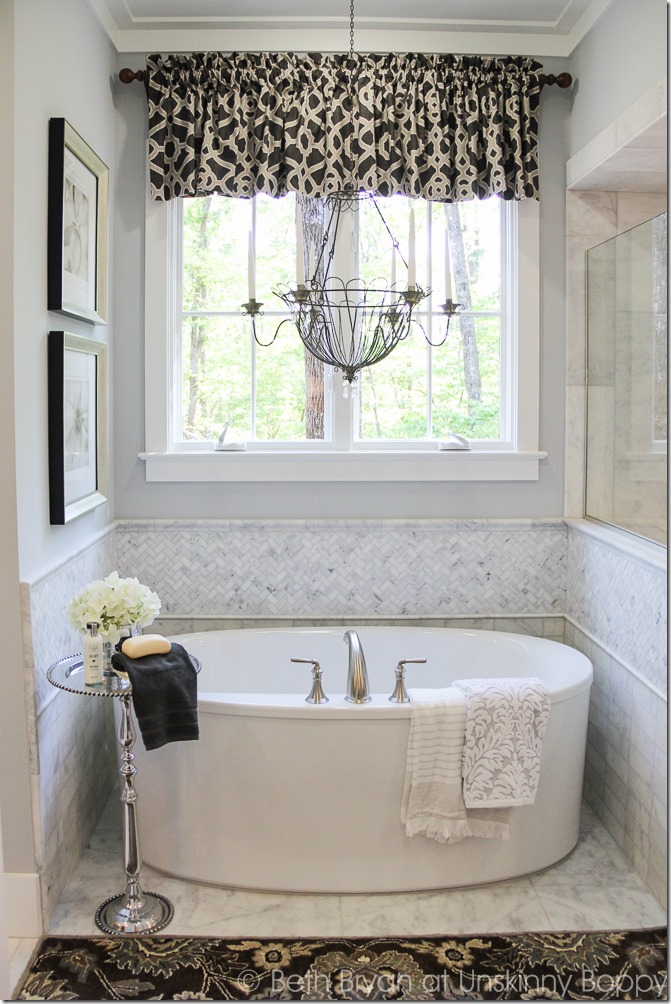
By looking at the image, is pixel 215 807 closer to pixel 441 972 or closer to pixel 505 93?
pixel 441 972

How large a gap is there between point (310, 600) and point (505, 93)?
2.08m

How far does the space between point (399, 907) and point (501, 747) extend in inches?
21.6

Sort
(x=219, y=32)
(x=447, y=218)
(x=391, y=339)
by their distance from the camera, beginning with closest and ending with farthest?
(x=391, y=339) → (x=219, y=32) → (x=447, y=218)

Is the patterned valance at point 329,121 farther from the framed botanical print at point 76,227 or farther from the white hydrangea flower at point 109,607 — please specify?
the white hydrangea flower at point 109,607

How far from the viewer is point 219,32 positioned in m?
3.26

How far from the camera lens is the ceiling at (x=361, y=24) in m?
3.10

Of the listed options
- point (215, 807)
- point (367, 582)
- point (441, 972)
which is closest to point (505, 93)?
point (367, 582)

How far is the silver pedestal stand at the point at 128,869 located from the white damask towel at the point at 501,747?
37.0 inches

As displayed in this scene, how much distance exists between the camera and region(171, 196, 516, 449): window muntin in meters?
3.47

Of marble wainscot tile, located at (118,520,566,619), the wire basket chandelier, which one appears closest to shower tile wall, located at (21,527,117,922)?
marble wainscot tile, located at (118,520,566,619)

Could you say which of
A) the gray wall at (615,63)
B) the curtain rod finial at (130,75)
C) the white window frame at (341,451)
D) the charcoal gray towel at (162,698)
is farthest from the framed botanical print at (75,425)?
the gray wall at (615,63)

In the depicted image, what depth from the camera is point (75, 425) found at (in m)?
2.77

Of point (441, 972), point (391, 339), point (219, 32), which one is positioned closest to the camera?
point (441, 972)

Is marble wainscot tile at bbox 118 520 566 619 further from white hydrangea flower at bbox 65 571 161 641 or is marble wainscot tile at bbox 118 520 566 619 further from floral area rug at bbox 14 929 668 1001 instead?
floral area rug at bbox 14 929 668 1001
